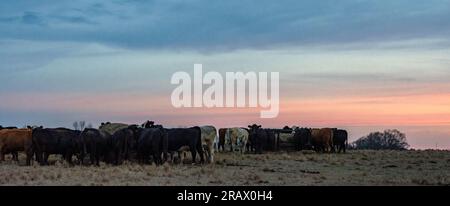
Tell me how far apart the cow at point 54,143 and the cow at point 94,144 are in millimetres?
317

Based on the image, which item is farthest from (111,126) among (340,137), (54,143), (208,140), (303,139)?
(340,137)

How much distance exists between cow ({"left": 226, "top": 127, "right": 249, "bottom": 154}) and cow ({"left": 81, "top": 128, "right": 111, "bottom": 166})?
56.3 ft

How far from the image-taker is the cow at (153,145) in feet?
95.5

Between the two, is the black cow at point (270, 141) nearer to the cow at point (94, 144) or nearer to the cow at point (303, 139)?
the cow at point (303, 139)

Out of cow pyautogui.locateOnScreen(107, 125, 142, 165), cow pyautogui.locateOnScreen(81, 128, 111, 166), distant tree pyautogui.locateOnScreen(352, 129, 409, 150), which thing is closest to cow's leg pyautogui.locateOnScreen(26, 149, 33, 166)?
cow pyautogui.locateOnScreen(81, 128, 111, 166)

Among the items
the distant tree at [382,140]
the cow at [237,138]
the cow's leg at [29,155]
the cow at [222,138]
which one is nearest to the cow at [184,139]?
the cow's leg at [29,155]

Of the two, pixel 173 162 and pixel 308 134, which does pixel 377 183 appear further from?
pixel 308 134

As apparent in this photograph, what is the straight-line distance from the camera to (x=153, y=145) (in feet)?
95.7

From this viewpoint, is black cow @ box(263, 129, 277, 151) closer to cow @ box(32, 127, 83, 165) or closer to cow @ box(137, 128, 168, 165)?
cow @ box(137, 128, 168, 165)

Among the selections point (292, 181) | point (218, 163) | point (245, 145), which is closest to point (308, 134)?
point (245, 145)

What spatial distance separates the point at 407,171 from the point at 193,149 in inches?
371

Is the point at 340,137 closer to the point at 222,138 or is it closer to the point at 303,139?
the point at 303,139
